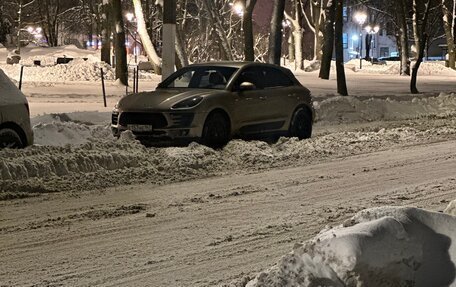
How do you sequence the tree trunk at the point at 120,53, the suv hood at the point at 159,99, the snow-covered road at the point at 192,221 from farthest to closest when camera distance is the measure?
1. the tree trunk at the point at 120,53
2. the suv hood at the point at 159,99
3. the snow-covered road at the point at 192,221

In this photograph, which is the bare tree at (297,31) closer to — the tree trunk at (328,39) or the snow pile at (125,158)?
the tree trunk at (328,39)

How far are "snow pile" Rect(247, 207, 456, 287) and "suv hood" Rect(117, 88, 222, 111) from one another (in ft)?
26.1

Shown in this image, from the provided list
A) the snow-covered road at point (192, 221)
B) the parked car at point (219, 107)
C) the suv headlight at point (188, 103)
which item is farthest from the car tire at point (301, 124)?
the snow-covered road at point (192, 221)

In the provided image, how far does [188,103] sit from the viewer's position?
12.6m

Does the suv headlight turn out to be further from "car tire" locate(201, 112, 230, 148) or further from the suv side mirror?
the suv side mirror

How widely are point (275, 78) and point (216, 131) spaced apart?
220cm

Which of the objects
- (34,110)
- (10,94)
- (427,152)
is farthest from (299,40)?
(10,94)

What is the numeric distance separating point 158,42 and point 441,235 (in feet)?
178

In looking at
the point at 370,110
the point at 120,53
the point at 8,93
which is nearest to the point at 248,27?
the point at 120,53

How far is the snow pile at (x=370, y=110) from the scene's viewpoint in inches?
764

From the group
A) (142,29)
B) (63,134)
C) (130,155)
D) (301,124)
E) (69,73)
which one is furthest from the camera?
(69,73)

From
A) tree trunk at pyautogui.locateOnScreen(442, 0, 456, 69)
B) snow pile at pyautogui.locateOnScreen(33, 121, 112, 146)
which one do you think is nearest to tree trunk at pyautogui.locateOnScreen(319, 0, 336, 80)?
tree trunk at pyautogui.locateOnScreen(442, 0, 456, 69)

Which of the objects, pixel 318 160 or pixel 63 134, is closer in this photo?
pixel 318 160

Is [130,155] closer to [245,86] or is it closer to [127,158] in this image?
[127,158]
